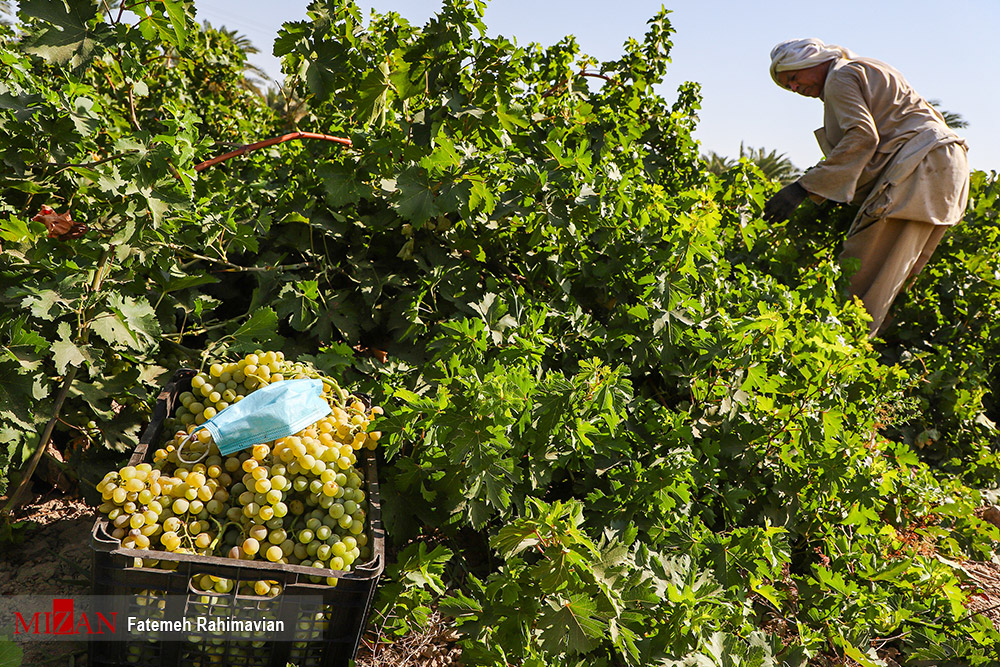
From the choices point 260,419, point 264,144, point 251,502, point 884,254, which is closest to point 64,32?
point 264,144

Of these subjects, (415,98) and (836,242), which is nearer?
(415,98)

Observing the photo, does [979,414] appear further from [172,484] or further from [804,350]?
[172,484]

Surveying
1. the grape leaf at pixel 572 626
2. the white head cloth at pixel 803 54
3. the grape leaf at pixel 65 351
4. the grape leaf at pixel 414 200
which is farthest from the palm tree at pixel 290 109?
the white head cloth at pixel 803 54

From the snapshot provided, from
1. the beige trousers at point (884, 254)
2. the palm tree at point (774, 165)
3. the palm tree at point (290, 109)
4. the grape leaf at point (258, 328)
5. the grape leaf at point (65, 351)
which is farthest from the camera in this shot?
the palm tree at point (774, 165)

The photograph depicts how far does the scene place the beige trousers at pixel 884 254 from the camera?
399 centimetres

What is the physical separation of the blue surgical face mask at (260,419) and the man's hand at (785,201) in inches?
128

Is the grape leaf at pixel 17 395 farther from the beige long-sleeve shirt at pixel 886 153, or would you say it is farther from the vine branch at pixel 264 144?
the beige long-sleeve shirt at pixel 886 153

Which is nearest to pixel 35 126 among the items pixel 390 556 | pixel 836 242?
pixel 390 556

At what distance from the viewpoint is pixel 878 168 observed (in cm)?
401

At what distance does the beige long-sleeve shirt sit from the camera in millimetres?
3865

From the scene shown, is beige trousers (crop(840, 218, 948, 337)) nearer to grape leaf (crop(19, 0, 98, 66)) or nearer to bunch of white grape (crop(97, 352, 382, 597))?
bunch of white grape (crop(97, 352, 382, 597))

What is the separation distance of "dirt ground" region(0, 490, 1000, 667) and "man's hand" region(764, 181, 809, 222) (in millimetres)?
3185

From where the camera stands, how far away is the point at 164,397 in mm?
1821

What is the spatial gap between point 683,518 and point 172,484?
136 cm
